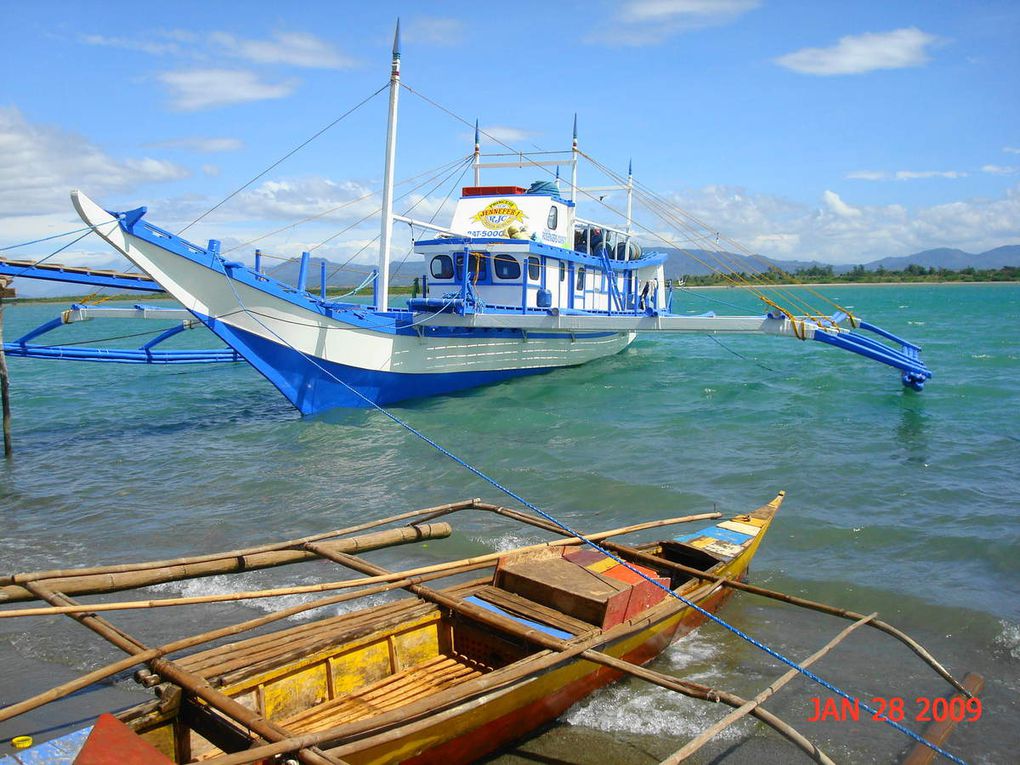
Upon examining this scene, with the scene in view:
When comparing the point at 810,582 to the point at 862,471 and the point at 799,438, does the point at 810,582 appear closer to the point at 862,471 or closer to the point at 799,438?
the point at 862,471

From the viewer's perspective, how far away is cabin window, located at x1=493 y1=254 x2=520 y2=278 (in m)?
21.8

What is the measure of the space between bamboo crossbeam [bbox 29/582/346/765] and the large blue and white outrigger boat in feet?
32.6

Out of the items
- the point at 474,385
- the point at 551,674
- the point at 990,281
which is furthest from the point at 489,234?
the point at 990,281

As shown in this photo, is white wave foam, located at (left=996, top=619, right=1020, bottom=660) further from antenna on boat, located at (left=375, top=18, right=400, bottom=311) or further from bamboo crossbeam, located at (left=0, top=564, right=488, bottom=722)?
antenna on boat, located at (left=375, top=18, right=400, bottom=311)

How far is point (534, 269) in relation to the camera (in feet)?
72.5

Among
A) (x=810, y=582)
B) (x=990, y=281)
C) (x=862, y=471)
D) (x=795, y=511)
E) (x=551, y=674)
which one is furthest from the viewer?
(x=990, y=281)

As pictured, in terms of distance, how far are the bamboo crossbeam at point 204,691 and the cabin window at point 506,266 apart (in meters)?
17.1

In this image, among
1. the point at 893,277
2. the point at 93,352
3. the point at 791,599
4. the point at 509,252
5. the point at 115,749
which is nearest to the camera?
the point at 115,749

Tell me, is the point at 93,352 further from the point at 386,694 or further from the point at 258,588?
the point at 386,694

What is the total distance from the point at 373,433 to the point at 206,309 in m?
4.50

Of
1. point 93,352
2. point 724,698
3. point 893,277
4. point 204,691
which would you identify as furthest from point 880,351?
point 893,277

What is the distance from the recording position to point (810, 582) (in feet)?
32.4

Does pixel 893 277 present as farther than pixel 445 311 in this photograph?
Yes

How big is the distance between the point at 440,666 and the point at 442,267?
16.8m
